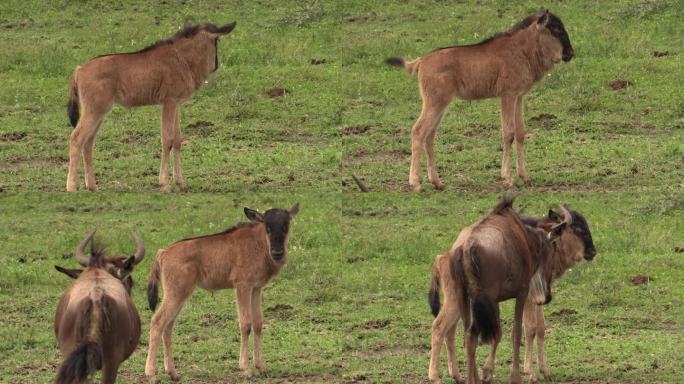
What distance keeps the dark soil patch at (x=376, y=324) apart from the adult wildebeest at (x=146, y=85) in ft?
14.7

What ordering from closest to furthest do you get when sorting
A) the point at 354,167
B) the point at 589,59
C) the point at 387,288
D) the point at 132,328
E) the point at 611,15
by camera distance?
the point at 132,328 < the point at 387,288 < the point at 354,167 < the point at 589,59 < the point at 611,15

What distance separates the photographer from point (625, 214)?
20.6 m

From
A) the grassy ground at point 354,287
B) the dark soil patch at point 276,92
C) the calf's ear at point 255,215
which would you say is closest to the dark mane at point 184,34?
the grassy ground at point 354,287

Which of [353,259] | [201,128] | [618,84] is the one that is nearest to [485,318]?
[353,259]

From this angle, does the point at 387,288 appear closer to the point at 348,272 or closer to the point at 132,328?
the point at 348,272

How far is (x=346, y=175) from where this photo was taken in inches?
874

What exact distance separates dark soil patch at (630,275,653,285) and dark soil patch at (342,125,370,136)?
5854 millimetres

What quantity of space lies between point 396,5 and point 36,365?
13005 mm

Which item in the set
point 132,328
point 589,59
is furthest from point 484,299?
point 589,59

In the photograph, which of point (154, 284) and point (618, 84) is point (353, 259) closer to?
point (154, 284)

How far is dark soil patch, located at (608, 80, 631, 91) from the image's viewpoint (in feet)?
80.3

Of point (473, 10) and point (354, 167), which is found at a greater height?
point (473, 10)

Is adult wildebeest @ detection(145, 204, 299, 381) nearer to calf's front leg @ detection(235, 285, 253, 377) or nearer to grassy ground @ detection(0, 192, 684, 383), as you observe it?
calf's front leg @ detection(235, 285, 253, 377)

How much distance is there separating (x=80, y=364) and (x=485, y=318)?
3120 millimetres
